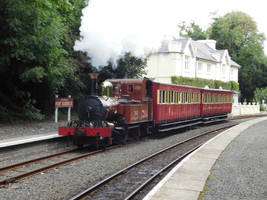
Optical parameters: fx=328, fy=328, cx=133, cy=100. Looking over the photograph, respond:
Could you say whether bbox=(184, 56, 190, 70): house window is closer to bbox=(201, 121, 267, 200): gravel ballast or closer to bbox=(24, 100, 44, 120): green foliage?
bbox=(24, 100, 44, 120): green foliage

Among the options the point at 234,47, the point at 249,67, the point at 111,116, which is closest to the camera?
the point at 111,116

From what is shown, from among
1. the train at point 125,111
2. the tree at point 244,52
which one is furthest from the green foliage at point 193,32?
the train at point 125,111

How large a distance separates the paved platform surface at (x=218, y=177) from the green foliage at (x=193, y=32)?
55.3 m

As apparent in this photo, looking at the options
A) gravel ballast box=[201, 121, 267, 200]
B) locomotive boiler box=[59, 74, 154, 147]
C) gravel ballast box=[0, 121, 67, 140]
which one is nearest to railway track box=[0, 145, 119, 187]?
locomotive boiler box=[59, 74, 154, 147]

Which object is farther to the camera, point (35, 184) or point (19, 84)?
point (19, 84)

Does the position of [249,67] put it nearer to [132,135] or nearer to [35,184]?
[132,135]

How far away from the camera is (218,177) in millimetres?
7859

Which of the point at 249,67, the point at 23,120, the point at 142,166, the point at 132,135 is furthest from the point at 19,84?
the point at 249,67

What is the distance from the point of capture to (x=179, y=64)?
34969 mm

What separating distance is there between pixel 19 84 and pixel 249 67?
1826 inches

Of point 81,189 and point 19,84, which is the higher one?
point 19,84

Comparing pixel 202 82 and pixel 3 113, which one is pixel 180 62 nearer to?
pixel 202 82

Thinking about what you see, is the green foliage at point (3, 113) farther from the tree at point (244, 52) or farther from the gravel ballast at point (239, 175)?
the tree at point (244, 52)

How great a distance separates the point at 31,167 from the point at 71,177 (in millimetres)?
1603
